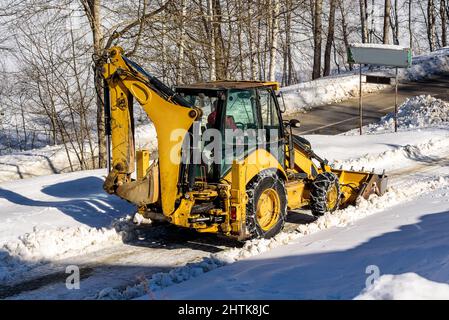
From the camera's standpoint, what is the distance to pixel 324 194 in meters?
10.1

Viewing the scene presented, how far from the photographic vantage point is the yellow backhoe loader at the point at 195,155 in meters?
8.25

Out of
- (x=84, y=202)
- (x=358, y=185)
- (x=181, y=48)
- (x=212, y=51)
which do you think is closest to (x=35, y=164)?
(x=181, y=48)

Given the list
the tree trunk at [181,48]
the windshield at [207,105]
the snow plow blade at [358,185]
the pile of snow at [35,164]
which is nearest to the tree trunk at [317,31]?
the tree trunk at [181,48]

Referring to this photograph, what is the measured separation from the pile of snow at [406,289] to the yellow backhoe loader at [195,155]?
3.13 m

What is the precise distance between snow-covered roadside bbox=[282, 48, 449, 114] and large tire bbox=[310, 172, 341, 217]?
56.1ft

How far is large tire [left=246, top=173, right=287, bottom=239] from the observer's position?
855cm

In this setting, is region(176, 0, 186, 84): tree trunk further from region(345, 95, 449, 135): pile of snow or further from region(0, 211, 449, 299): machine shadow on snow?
region(0, 211, 449, 299): machine shadow on snow

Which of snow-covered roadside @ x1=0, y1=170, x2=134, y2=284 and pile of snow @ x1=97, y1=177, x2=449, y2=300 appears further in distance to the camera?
snow-covered roadside @ x1=0, y1=170, x2=134, y2=284

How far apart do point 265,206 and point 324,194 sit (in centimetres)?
144

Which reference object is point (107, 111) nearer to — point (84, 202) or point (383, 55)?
point (84, 202)

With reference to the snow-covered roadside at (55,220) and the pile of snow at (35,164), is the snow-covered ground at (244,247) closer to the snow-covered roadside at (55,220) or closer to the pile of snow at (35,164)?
the snow-covered roadside at (55,220)

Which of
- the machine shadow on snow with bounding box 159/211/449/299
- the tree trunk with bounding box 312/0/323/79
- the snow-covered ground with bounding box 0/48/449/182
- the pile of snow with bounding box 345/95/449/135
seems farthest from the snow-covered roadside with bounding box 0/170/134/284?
the tree trunk with bounding box 312/0/323/79

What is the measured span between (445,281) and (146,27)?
11311mm

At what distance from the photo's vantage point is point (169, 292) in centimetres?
667
